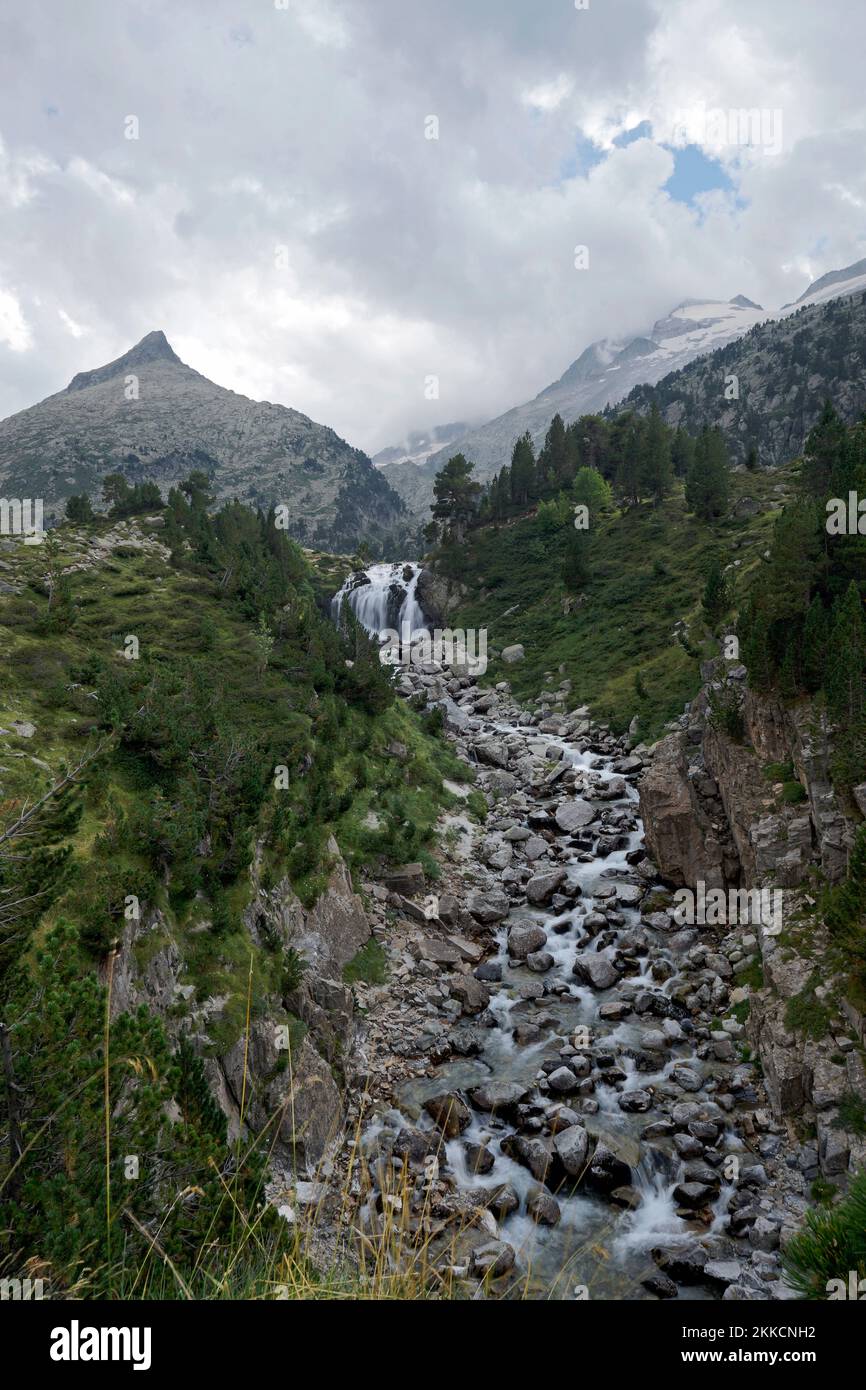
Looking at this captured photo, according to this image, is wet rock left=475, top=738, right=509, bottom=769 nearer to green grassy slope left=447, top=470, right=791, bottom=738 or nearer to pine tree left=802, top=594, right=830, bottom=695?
green grassy slope left=447, top=470, right=791, bottom=738

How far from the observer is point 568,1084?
16.4 meters

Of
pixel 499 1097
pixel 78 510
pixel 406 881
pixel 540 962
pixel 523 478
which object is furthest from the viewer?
pixel 523 478

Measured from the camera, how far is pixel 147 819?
47.6 ft

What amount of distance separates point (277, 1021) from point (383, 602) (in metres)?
71.0

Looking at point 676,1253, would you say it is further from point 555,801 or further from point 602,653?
point 602,653

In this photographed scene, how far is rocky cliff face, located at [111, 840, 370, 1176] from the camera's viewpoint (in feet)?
40.2

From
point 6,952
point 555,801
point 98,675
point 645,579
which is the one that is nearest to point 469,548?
point 645,579

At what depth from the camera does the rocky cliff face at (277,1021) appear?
40.2ft

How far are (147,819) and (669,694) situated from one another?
115 feet

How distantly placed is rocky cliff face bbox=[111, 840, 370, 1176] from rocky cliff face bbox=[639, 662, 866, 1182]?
1035cm

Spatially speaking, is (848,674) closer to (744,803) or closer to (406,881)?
(744,803)

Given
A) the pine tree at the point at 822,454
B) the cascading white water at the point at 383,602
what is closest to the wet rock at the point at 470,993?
the pine tree at the point at 822,454

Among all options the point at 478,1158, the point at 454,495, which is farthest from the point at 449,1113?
the point at 454,495

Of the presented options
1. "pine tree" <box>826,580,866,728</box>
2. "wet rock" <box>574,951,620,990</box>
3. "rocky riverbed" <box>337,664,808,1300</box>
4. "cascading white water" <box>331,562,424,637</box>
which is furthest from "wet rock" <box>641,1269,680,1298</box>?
"cascading white water" <box>331,562,424,637</box>
